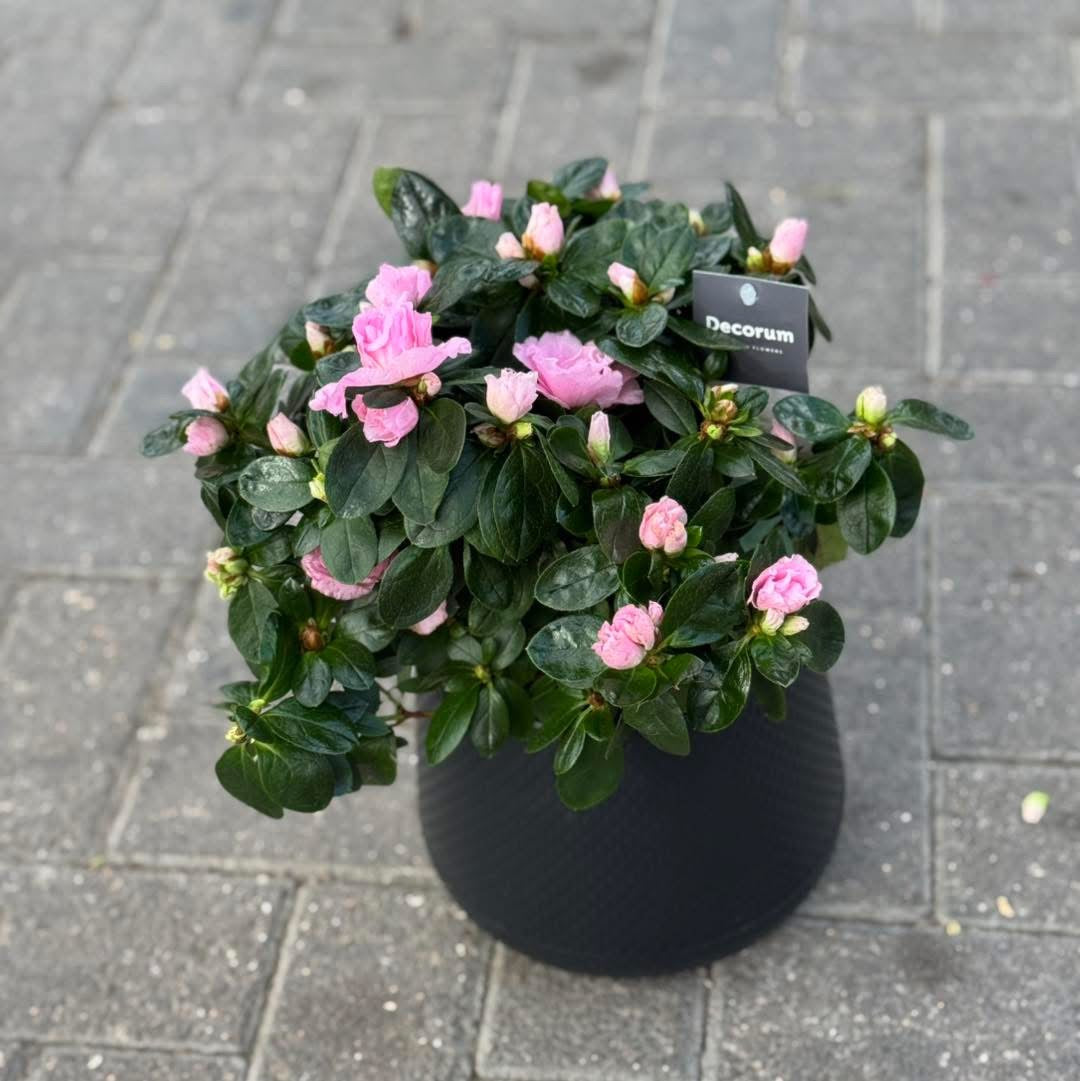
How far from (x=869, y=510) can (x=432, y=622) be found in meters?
0.46

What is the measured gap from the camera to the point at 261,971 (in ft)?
6.94

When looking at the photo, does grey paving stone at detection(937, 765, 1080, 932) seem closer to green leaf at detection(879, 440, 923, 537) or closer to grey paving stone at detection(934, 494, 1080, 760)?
grey paving stone at detection(934, 494, 1080, 760)

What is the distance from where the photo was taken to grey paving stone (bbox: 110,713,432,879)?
2.24 m

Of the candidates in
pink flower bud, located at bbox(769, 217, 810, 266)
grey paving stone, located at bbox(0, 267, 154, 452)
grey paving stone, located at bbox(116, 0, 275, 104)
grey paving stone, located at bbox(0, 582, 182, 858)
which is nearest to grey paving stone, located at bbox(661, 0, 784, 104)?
grey paving stone, located at bbox(116, 0, 275, 104)

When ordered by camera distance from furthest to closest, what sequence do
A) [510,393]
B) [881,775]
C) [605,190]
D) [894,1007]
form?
[881,775]
[894,1007]
[605,190]
[510,393]

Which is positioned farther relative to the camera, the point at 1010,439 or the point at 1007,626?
the point at 1010,439

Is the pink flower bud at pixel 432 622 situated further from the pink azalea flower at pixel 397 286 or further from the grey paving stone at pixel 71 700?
the grey paving stone at pixel 71 700

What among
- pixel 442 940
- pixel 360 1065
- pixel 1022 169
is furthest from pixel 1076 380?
pixel 360 1065

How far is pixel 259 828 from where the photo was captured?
89.9 inches

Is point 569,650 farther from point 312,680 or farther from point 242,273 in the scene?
point 242,273

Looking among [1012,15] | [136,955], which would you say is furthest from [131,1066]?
[1012,15]

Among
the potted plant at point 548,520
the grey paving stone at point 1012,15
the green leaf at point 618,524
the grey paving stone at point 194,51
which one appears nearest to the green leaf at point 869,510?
the potted plant at point 548,520

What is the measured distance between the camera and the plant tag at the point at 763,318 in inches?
65.2

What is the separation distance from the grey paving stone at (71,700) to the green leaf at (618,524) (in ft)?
3.71
